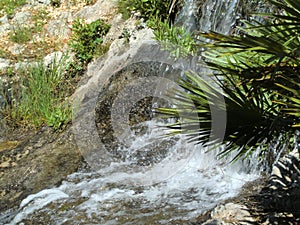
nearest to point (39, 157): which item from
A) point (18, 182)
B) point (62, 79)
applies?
point (18, 182)

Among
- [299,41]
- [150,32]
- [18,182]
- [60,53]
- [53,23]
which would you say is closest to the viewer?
[299,41]

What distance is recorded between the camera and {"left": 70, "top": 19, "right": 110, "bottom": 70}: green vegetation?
8945 millimetres

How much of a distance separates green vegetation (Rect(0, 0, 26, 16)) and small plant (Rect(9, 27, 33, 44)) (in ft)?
2.55

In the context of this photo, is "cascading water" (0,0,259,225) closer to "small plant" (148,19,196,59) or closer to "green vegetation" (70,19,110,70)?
"small plant" (148,19,196,59)

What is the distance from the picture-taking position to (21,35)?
9883mm

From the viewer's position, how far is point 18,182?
6266mm

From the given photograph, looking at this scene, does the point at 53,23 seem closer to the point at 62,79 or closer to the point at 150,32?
the point at 62,79

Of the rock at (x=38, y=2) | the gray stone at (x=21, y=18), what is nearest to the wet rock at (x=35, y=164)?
the gray stone at (x=21, y=18)

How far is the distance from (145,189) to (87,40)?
4185 millimetres

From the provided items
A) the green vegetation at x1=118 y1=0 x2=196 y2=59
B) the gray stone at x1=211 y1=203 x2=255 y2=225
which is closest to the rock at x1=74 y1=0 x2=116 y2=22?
the green vegetation at x1=118 y1=0 x2=196 y2=59

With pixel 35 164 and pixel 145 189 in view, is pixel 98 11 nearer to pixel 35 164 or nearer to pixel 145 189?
pixel 35 164

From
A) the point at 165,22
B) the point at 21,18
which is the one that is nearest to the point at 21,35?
the point at 21,18

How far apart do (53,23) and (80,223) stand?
6120mm

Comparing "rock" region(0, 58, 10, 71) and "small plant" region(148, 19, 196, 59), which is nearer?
"small plant" region(148, 19, 196, 59)
